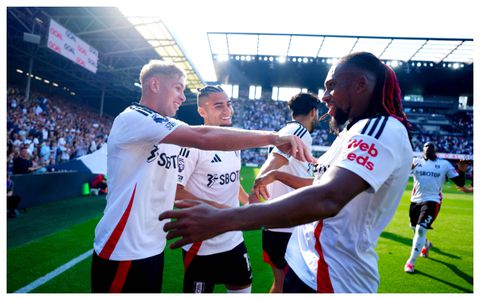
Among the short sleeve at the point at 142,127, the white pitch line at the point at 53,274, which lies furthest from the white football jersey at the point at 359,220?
the white pitch line at the point at 53,274

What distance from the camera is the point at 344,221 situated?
5.60ft

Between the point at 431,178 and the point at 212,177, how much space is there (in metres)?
5.80

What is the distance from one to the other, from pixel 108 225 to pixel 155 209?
36 centimetres

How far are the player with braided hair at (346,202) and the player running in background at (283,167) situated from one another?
1213mm

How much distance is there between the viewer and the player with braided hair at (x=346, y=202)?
4.23 feet

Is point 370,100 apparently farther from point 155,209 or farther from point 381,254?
point 381,254

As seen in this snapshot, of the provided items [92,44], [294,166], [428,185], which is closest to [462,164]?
[428,185]

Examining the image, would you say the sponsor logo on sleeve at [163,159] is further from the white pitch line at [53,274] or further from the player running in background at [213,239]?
the white pitch line at [53,274]

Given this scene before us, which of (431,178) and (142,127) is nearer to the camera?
(142,127)

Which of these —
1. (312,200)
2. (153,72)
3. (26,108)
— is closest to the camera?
(312,200)

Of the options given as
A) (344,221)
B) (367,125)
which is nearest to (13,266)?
(344,221)

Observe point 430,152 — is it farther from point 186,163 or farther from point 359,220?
point 359,220

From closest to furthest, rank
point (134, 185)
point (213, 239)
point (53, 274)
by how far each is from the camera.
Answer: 1. point (134, 185)
2. point (213, 239)
3. point (53, 274)

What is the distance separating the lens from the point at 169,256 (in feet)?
19.2
